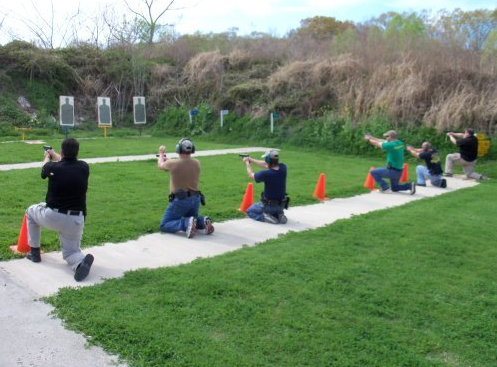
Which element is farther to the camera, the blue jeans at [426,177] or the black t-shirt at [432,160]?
the blue jeans at [426,177]

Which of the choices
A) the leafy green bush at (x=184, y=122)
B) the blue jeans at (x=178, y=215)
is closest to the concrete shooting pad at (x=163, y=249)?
the blue jeans at (x=178, y=215)

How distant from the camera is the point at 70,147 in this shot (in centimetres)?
530

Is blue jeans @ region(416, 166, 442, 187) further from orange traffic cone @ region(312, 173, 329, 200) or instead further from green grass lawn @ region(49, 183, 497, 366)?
green grass lawn @ region(49, 183, 497, 366)

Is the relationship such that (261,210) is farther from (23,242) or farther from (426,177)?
(426,177)

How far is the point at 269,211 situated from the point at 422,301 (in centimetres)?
358

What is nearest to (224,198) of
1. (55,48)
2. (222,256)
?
(222,256)

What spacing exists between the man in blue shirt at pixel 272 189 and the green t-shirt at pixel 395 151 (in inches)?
163

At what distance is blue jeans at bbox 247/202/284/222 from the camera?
8172 mm

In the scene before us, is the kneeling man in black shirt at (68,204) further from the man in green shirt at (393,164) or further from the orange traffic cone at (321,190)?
the man in green shirt at (393,164)

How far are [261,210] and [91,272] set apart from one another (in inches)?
135

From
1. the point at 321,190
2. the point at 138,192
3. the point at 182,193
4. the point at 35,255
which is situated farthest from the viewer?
the point at 321,190

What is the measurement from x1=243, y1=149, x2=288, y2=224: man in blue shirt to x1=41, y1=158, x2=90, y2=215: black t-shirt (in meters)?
3.19

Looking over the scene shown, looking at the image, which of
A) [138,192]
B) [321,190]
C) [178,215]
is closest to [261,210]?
[178,215]

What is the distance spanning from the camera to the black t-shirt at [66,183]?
530cm
